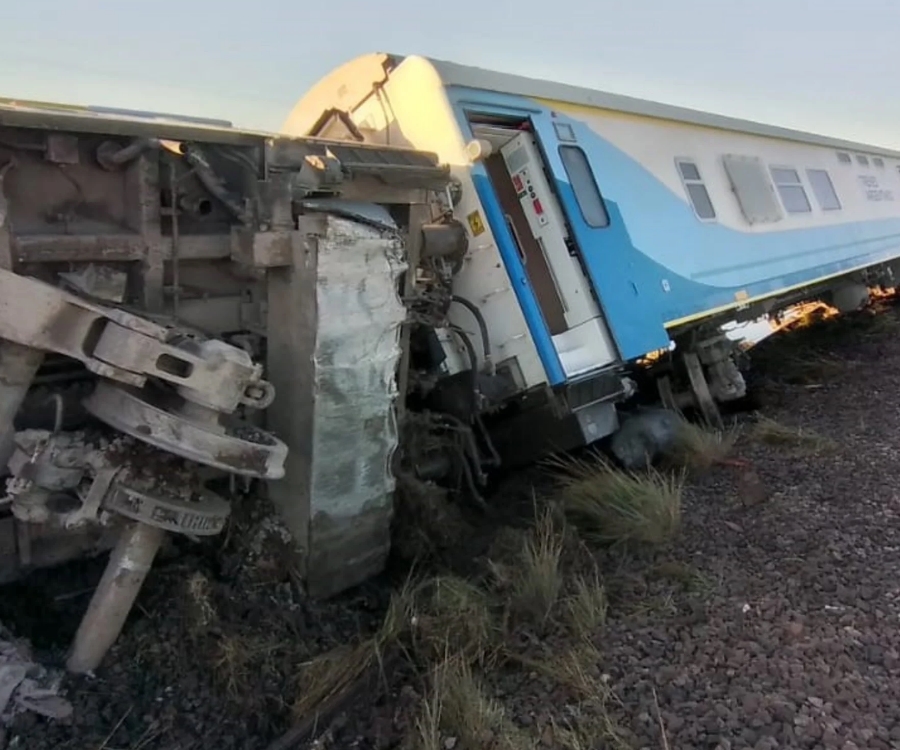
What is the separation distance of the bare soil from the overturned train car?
0.71 feet

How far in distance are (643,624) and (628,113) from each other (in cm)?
449

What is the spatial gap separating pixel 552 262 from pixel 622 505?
1706 mm

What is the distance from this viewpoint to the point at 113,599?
3.84m

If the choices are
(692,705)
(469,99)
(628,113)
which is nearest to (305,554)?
(692,705)

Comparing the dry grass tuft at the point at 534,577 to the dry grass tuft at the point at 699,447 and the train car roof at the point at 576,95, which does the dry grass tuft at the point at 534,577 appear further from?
the train car roof at the point at 576,95

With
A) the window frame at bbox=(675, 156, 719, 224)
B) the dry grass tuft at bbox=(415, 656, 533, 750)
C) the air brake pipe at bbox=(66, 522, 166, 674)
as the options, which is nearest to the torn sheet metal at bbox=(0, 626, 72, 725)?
the air brake pipe at bbox=(66, 522, 166, 674)

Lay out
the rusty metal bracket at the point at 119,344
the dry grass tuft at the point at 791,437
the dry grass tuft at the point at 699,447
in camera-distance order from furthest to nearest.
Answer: the dry grass tuft at the point at 791,437, the dry grass tuft at the point at 699,447, the rusty metal bracket at the point at 119,344

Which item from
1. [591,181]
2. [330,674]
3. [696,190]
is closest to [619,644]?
[330,674]

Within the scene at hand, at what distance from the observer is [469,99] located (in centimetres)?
572

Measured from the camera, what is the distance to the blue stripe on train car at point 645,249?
5.96 metres

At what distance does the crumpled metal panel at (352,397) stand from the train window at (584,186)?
6.63 ft

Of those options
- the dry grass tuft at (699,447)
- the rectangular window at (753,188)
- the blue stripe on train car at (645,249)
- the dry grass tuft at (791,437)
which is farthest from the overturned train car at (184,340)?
the rectangular window at (753,188)

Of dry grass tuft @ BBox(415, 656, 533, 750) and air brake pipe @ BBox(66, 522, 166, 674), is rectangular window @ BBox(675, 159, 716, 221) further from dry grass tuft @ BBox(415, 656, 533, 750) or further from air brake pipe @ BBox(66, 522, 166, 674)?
air brake pipe @ BBox(66, 522, 166, 674)

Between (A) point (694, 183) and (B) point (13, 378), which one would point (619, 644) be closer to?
(B) point (13, 378)
